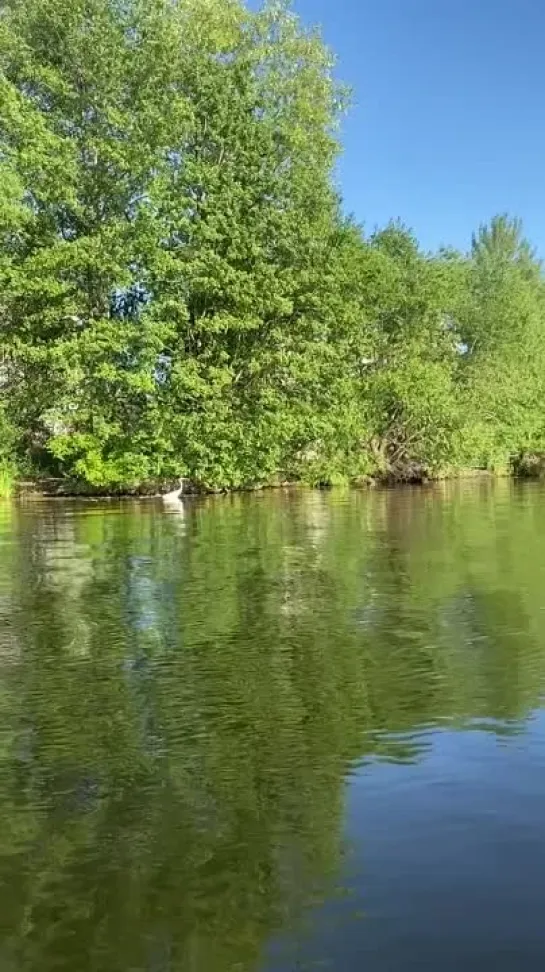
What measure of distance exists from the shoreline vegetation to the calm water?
2731 cm

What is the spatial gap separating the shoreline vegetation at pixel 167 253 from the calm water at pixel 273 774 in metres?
27.3

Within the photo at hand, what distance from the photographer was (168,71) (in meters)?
45.7

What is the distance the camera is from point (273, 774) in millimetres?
7727

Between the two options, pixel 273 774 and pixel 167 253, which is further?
pixel 167 253

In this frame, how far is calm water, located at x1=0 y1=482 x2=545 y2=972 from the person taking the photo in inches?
204

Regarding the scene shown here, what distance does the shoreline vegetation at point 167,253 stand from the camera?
143 feet

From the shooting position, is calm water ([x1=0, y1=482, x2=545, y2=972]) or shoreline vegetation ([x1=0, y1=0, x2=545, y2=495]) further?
shoreline vegetation ([x1=0, y1=0, x2=545, y2=495])

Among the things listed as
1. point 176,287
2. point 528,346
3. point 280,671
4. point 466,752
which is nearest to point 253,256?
point 176,287

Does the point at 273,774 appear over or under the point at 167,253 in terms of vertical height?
under

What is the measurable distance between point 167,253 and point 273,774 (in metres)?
38.7

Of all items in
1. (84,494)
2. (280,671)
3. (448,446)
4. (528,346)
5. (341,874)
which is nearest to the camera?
(341,874)

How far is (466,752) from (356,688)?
2263 millimetres

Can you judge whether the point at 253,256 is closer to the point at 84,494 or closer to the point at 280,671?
the point at 84,494

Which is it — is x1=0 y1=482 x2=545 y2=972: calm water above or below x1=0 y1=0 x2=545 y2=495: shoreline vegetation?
below
